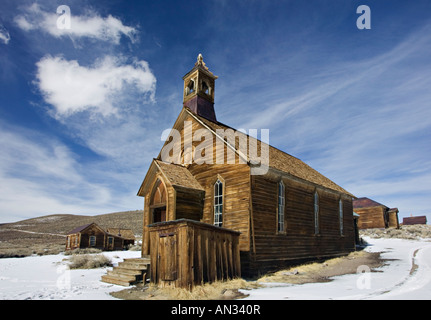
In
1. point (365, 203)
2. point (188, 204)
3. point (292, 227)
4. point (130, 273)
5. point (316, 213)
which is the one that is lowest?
point (130, 273)

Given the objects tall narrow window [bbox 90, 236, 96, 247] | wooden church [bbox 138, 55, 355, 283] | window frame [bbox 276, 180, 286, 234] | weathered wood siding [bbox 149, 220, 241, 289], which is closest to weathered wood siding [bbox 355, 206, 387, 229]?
wooden church [bbox 138, 55, 355, 283]

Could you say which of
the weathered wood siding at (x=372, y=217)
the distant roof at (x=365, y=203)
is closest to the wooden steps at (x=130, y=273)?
the weathered wood siding at (x=372, y=217)

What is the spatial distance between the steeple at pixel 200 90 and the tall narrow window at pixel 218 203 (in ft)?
17.9

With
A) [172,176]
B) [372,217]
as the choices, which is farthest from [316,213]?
[372,217]

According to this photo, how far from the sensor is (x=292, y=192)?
15.8 metres

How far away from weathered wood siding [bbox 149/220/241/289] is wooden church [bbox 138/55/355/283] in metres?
0.03

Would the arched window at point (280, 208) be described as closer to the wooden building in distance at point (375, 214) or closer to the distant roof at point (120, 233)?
the distant roof at point (120, 233)

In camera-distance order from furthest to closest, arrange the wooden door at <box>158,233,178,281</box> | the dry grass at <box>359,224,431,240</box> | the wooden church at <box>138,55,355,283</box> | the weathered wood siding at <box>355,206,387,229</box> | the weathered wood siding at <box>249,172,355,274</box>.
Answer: the weathered wood siding at <box>355,206,387,229</box> < the dry grass at <box>359,224,431,240</box> < the weathered wood siding at <box>249,172,355,274</box> < the wooden church at <box>138,55,355,283</box> < the wooden door at <box>158,233,178,281</box>

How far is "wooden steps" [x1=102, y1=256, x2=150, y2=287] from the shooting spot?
435 inches

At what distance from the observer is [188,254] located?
9109 millimetres

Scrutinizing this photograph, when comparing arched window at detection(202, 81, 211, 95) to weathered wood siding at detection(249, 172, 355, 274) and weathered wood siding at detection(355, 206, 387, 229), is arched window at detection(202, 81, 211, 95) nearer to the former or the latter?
weathered wood siding at detection(249, 172, 355, 274)

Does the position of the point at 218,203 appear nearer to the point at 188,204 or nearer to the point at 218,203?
the point at 218,203

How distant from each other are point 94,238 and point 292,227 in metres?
28.4

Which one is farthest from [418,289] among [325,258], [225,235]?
[325,258]
